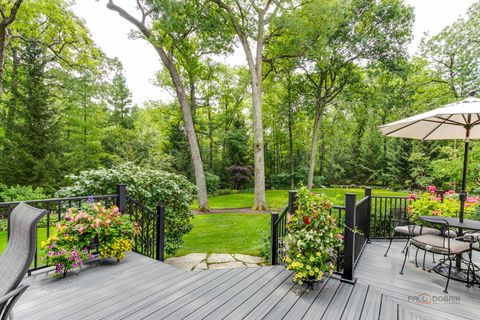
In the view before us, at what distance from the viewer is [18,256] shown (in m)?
1.55

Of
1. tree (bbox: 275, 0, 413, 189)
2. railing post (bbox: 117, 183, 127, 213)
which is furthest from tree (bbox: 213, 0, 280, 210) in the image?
railing post (bbox: 117, 183, 127, 213)

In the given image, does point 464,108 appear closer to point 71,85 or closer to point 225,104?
point 71,85

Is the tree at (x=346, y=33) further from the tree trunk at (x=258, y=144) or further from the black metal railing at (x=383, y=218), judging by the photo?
the black metal railing at (x=383, y=218)

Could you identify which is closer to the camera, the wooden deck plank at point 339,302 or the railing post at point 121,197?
the wooden deck plank at point 339,302

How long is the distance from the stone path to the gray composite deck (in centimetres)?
111

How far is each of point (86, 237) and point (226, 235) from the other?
4006mm

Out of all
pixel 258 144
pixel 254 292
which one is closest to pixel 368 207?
pixel 254 292

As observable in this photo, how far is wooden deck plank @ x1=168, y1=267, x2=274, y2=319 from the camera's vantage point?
2078 millimetres

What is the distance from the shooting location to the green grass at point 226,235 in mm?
5199

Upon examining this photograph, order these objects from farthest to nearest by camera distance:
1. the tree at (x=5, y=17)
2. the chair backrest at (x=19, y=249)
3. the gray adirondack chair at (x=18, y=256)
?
the tree at (x=5, y=17), the chair backrest at (x=19, y=249), the gray adirondack chair at (x=18, y=256)

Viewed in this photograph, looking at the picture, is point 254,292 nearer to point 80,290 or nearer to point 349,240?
point 349,240

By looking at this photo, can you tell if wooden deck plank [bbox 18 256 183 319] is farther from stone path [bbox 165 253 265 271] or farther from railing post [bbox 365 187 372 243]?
railing post [bbox 365 187 372 243]

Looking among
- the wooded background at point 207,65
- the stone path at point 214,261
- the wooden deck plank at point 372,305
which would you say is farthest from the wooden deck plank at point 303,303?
the wooded background at point 207,65

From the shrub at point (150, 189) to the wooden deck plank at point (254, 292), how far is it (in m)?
2.42
